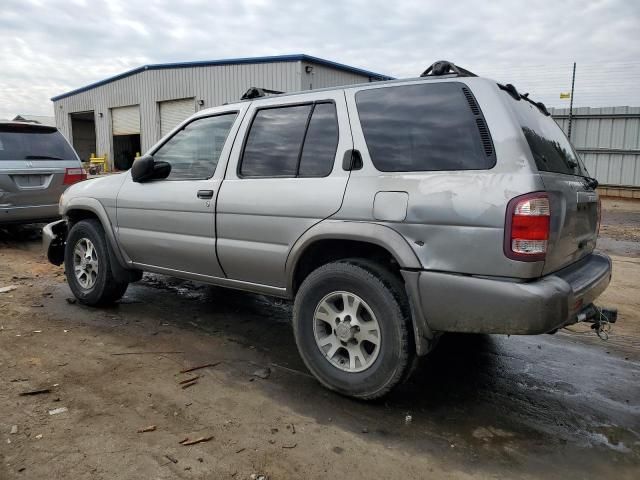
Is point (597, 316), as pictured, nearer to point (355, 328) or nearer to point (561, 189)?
point (561, 189)

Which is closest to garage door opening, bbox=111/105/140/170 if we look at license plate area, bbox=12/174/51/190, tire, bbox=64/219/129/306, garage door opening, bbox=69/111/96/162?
garage door opening, bbox=69/111/96/162

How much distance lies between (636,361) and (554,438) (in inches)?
64.9

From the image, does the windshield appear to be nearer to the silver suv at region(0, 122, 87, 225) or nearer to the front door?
the front door

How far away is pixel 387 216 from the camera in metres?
2.97

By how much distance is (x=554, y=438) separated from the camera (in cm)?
286

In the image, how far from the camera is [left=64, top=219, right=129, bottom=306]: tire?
4840 mm

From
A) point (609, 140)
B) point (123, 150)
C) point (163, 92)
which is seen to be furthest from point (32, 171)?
point (123, 150)

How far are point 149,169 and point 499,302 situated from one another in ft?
10.00

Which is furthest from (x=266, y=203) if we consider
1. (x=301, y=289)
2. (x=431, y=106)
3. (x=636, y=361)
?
(x=636, y=361)

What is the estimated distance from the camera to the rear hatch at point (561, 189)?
2.74 m

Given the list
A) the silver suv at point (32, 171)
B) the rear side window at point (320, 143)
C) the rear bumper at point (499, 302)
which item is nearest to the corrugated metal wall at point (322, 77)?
the silver suv at point (32, 171)

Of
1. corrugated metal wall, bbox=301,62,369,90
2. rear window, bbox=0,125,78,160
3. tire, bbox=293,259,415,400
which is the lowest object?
tire, bbox=293,259,415,400

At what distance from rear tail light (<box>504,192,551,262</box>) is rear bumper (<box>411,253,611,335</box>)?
162mm

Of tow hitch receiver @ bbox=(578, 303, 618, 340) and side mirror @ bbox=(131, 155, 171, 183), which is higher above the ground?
side mirror @ bbox=(131, 155, 171, 183)
